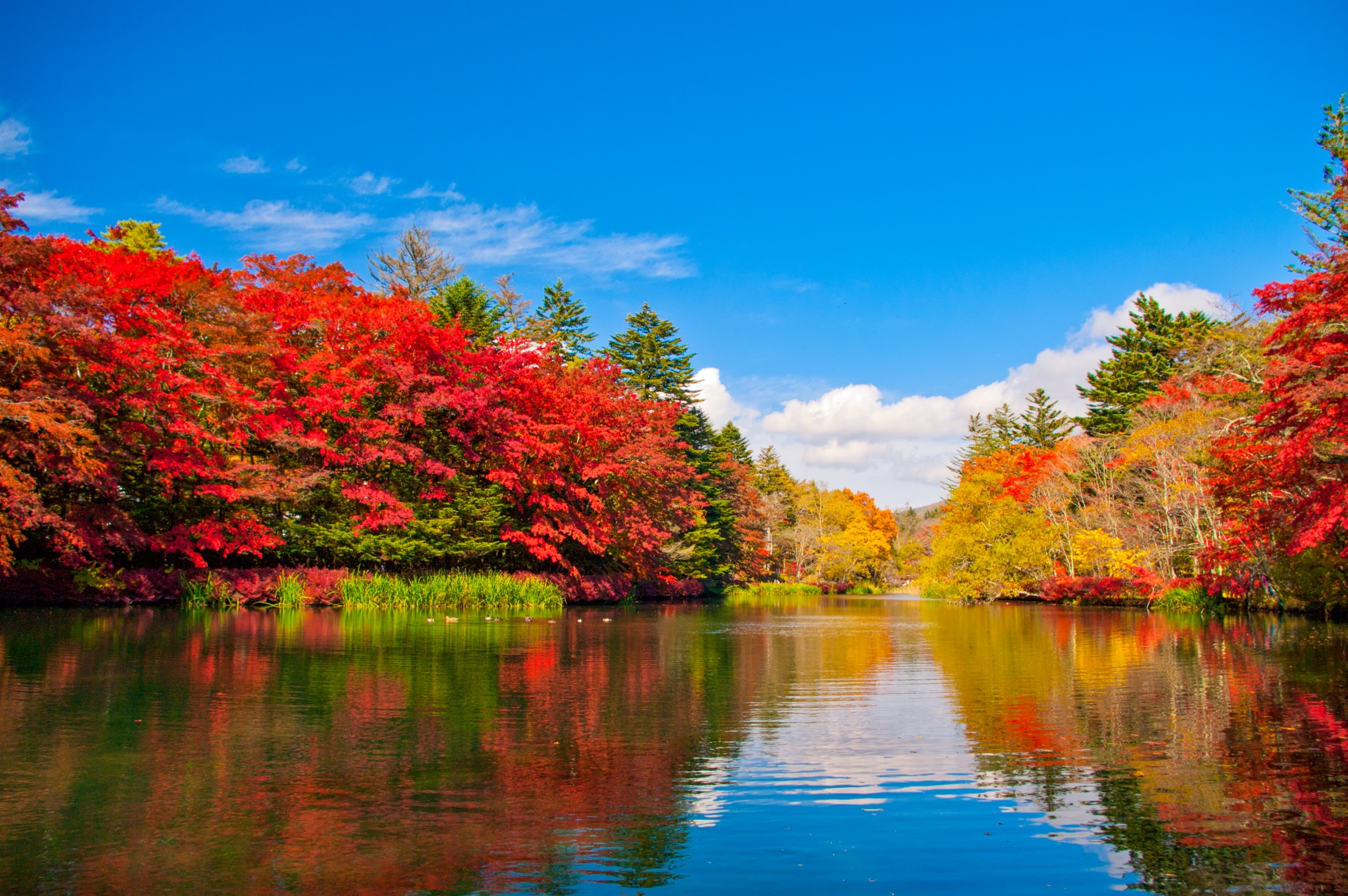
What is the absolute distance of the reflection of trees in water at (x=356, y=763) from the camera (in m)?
3.83

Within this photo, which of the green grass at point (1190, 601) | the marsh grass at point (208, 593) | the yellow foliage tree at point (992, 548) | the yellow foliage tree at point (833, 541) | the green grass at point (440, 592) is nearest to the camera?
the marsh grass at point (208, 593)

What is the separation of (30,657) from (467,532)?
61.6 ft

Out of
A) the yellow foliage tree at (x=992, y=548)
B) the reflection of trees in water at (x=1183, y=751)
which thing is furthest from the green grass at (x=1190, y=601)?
the reflection of trees in water at (x=1183, y=751)

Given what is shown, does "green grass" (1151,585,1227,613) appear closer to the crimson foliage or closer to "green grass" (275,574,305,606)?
the crimson foliage

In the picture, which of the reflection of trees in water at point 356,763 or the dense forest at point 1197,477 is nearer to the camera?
the reflection of trees in water at point 356,763

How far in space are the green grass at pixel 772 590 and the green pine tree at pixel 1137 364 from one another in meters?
20.7

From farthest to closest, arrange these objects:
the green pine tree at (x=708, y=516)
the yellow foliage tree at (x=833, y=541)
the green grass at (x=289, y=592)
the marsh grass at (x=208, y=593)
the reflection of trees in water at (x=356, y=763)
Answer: the yellow foliage tree at (x=833, y=541) → the green pine tree at (x=708, y=516) → the green grass at (x=289, y=592) → the marsh grass at (x=208, y=593) → the reflection of trees in water at (x=356, y=763)

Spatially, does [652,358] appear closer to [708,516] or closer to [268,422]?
[708,516]

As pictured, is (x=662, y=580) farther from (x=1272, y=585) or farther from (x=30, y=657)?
(x=30, y=657)

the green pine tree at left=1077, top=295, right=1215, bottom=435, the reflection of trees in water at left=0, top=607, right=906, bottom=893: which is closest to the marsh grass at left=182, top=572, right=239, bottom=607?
the reflection of trees in water at left=0, top=607, right=906, bottom=893

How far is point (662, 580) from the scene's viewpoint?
4191 centimetres

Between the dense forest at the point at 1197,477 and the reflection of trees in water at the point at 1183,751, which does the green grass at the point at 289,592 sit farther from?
the dense forest at the point at 1197,477

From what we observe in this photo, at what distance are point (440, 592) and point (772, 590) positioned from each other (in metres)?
35.5

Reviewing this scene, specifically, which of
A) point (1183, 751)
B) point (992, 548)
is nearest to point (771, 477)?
point (992, 548)
